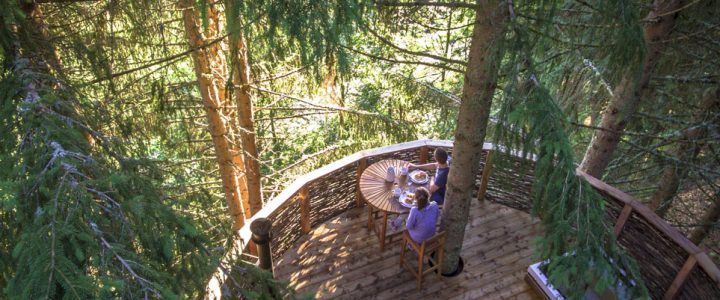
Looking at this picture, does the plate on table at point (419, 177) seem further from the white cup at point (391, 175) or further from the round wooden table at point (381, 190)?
the white cup at point (391, 175)

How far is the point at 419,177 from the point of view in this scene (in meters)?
5.45

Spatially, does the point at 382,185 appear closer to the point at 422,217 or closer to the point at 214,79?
the point at 422,217

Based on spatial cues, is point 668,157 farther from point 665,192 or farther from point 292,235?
point 292,235

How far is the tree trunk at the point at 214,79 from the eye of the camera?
472 centimetres

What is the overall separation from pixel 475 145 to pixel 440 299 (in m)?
2.01

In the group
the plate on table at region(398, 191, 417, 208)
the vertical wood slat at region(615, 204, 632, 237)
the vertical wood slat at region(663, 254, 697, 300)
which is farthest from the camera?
the plate on table at region(398, 191, 417, 208)

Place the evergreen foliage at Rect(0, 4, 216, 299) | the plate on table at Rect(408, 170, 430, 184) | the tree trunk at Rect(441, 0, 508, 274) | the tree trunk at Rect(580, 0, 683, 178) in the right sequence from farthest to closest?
the plate on table at Rect(408, 170, 430, 184) < the tree trunk at Rect(580, 0, 683, 178) < the tree trunk at Rect(441, 0, 508, 274) < the evergreen foliage at Rect(0, 4, 216, 299)

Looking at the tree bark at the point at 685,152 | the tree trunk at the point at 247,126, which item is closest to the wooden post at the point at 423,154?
the tree trunk at the point at 247,126

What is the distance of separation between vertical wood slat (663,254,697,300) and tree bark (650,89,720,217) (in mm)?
1292

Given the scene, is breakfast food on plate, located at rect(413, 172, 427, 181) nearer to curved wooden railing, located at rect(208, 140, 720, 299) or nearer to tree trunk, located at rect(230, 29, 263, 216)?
curved wooden railing, located at rect(208, 140, 720, 299)

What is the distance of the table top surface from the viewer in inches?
196

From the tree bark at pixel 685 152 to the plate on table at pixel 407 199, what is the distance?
3.10 m

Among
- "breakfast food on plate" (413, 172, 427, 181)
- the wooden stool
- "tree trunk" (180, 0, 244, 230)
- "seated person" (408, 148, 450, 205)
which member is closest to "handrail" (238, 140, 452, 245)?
"breakfast food on plate" (413, 172, 427, 181)

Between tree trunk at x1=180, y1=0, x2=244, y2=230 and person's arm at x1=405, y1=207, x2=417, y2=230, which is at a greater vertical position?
tree trunk at x1=180, y1=0, x2=244, y2=230
